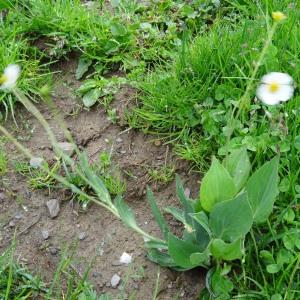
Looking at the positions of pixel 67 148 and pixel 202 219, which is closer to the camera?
pixel 202 219

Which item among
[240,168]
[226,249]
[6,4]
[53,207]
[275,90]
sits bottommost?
[53,207]

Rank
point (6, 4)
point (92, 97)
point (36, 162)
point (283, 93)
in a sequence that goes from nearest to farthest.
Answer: point (283, 93), point (36, 162), point (92, 97), point (6, 4)

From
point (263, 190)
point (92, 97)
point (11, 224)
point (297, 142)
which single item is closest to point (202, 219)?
point (263, 190)

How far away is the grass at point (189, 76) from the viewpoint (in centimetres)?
186

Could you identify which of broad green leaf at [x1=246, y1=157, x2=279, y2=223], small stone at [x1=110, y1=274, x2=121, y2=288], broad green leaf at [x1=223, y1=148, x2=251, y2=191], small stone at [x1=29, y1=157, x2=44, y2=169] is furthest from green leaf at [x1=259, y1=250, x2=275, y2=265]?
small stone at [x1=29, y1=157, x2=44, y2=169]

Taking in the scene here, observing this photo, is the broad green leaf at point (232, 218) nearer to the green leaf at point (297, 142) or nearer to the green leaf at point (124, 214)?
the green leaf at point (124, 214)

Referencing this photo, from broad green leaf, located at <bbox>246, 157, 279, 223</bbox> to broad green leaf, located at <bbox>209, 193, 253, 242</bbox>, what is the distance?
0.10 meters

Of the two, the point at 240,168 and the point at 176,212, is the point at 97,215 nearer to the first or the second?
the point at 176,212

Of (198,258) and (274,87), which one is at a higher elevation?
(274,87)

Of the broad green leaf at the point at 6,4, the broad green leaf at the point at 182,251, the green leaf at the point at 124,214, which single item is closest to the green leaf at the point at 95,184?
the green leaf at the point at 124,214

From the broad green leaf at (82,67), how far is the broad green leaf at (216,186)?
111 cm

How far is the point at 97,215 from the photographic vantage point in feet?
7.10

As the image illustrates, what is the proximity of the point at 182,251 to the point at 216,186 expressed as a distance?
245 millimetres

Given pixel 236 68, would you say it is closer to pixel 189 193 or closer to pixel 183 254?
pixel 189 193
